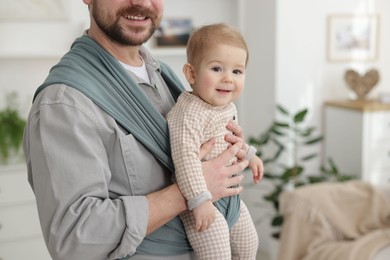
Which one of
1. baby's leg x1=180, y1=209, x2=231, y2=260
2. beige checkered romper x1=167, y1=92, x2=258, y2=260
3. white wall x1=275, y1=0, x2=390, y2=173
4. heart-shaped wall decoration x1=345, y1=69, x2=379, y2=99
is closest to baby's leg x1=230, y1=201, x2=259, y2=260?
beige checkered romper x1=167, y1=92, x2=258, y2=260

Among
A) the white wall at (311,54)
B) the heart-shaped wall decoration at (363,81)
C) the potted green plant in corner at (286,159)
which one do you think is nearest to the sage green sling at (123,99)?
the potted green plant in corner at (286,159)

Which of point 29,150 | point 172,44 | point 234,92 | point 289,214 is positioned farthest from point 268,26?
point 29,150

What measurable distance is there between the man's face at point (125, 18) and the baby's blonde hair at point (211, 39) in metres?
0.12

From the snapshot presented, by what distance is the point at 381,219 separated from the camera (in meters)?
2.95

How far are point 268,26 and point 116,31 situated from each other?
9.31ft

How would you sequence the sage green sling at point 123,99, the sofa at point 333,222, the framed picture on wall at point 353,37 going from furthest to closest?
the framed picture on wall at point 353,37, the sofa at point 333,222, the sage green sling at point 123,99

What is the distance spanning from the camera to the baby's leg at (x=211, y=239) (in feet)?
4.20

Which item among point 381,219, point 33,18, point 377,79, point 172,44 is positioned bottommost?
point 381,219

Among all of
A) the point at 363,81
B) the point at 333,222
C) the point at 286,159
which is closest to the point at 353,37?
the point at 363,81

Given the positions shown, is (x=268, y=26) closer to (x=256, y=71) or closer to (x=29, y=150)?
(x=256, y=71)

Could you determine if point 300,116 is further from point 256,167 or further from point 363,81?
point 256,167

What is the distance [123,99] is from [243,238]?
50 cm

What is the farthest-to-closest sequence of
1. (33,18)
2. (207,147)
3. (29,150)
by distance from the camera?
(33,18), (207,147), (29,150)

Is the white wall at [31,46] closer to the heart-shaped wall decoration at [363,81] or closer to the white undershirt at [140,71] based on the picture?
the heart-shaped wall decoration at [363,81]
